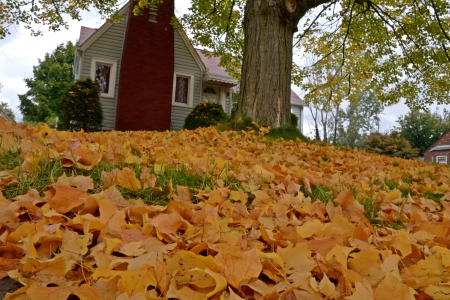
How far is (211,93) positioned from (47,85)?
95.8 feet

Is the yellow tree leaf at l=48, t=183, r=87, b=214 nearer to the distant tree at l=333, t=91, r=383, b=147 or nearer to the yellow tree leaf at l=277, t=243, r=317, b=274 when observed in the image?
the yellow tree leaf at l=277, t=243, r=317, b=274

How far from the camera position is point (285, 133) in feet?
19.6

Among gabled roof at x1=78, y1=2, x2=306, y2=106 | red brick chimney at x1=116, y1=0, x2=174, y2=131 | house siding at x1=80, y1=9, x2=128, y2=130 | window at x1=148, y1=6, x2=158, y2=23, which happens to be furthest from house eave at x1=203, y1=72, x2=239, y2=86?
house siding at x1=80, y1=9, x2=128, y2=130

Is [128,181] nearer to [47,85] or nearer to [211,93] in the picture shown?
[211,93]

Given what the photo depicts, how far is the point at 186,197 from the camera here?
6.61 ft

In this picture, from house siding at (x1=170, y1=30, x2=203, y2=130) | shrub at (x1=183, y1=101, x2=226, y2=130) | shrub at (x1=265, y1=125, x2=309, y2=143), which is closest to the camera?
shrub at (x1=265, y1=125, x2=309, y2=143)

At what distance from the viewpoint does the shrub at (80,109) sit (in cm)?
1123

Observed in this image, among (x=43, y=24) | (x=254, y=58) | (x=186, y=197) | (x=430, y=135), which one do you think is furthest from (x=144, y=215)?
(x=430, y=135)

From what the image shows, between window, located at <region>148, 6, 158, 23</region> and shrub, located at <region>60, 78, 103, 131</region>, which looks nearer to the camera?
shrub, located at <region>60, 78, 103, 131</region>

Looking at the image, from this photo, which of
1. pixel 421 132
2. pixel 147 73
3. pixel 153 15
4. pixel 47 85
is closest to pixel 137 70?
pixel 147 73

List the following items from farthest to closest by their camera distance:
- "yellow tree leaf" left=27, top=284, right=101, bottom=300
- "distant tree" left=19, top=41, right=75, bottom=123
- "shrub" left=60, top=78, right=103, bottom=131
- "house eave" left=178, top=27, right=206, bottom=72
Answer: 1. "distant tree" left=19, top=41, right=75, bottom=123
2. "house eave" left=178, top=27, right=206, bottom=72
3. "shrub" left=60, top=78, right=103, bottom=131
4. "yellow tree leaf" left=27, top=284, right=101, bottom=300

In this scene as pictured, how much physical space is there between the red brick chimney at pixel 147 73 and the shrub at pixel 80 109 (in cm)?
92

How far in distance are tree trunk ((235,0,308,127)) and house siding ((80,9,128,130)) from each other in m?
8.34

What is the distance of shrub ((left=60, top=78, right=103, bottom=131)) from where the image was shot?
36.9ft
